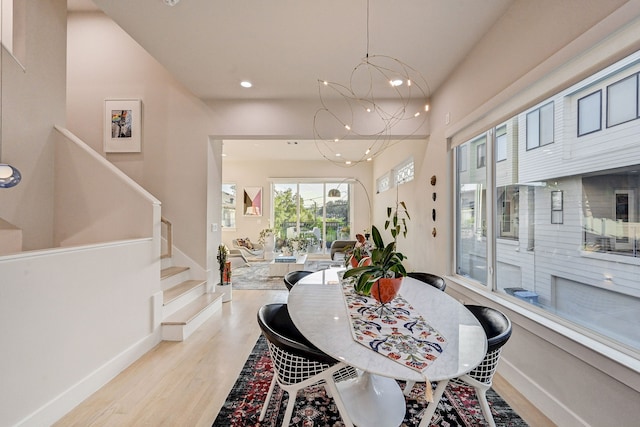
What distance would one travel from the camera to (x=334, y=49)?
2893 millimetres

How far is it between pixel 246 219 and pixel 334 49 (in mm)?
7165

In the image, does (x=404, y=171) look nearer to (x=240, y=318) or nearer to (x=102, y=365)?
→ (x=240, y=318)

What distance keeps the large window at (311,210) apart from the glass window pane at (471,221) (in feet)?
19.7

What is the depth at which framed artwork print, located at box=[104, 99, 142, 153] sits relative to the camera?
4205 millimetres

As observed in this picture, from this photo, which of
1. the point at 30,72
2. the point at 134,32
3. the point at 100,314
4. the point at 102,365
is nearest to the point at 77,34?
the point at 30,72

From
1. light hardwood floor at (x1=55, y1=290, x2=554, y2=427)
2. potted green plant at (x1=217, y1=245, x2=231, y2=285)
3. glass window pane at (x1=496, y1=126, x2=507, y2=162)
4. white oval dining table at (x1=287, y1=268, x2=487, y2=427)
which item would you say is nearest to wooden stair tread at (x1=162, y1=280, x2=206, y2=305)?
potted green plant at (x1=217, y1=245, x2=231, y2=285)

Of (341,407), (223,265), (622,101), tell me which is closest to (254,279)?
(223,265)

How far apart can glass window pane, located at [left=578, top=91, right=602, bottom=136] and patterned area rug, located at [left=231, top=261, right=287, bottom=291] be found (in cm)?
450

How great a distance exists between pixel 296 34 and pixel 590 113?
2310 mm

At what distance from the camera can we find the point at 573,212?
71.8 inches

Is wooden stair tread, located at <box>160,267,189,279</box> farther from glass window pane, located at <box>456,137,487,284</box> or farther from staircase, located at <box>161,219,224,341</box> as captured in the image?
glass window pane, located at <box>456,137,487,284</box>

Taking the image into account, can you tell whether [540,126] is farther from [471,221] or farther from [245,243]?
[245,243]

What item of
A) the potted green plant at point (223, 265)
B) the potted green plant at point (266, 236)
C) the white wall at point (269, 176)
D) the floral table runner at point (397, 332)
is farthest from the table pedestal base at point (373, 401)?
the white wall at point (269, 176)

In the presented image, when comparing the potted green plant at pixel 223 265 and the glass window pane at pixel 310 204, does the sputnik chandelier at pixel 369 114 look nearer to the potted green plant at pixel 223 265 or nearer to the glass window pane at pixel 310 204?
the potted green plant at pixel 223 265
